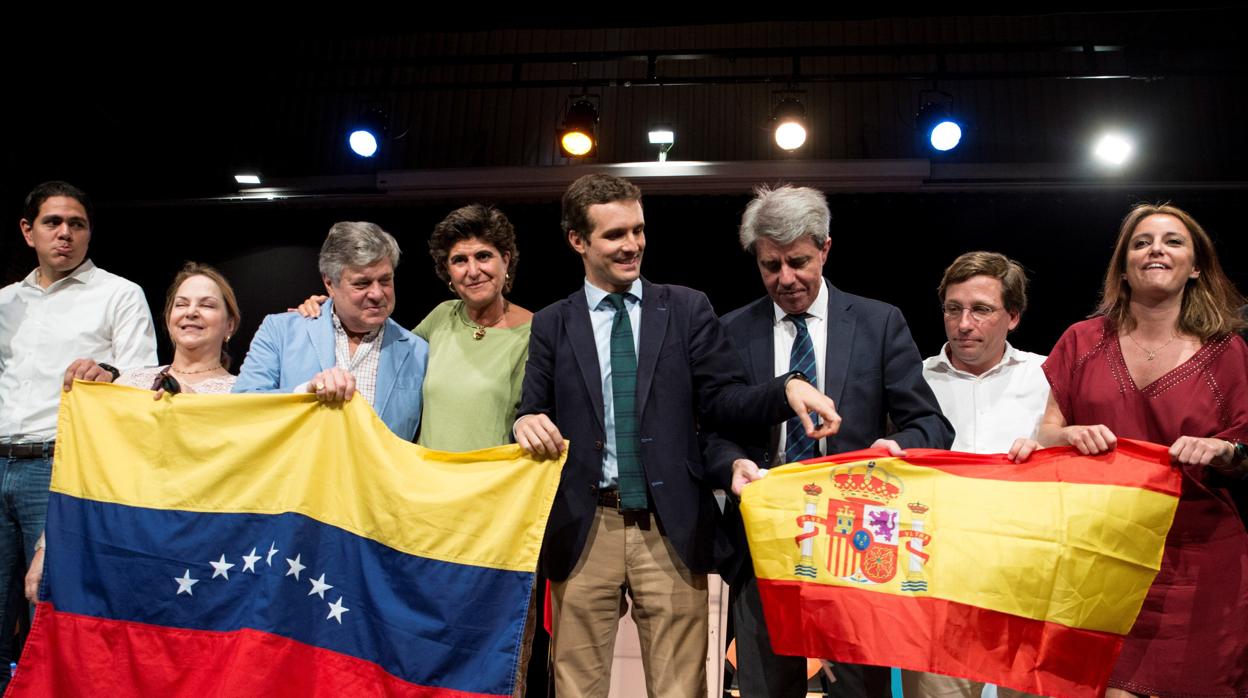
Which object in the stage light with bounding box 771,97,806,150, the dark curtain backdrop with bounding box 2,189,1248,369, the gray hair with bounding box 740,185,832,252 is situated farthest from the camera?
the dark curtain backdrop with bounding box 2,189,1248,369

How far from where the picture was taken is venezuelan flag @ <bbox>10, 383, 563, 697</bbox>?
2453 millimetres

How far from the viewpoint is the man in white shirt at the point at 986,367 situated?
10.1 ft

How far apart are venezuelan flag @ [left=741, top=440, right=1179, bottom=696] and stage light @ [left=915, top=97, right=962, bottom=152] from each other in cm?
453

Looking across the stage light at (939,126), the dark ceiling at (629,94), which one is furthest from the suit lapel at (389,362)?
the stage light at (939,126)

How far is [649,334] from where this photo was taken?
2553 millimetres

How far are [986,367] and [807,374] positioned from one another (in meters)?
1.00

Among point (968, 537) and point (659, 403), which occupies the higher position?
point (659, 403)

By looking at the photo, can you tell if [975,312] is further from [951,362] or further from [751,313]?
[751,313]

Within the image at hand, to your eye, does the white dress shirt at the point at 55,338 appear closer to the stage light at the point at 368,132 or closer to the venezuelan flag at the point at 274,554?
the venezuelan flag at the point at 274,554

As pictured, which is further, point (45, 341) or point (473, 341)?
point (45, 341)

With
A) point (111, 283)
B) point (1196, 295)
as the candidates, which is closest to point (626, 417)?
point (1196, 295)

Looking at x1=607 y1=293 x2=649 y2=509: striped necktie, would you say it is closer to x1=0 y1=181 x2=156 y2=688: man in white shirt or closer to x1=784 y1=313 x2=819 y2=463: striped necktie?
x1=784 y1=313 x2=819 y2=463: striped necktie

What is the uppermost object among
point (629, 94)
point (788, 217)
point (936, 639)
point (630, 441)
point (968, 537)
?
point (629, 94)

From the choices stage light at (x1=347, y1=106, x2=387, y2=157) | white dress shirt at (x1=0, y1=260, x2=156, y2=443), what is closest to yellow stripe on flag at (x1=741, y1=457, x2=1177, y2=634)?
white dress shirt at (x1=0, y1=260, x2=156, y2=443)
